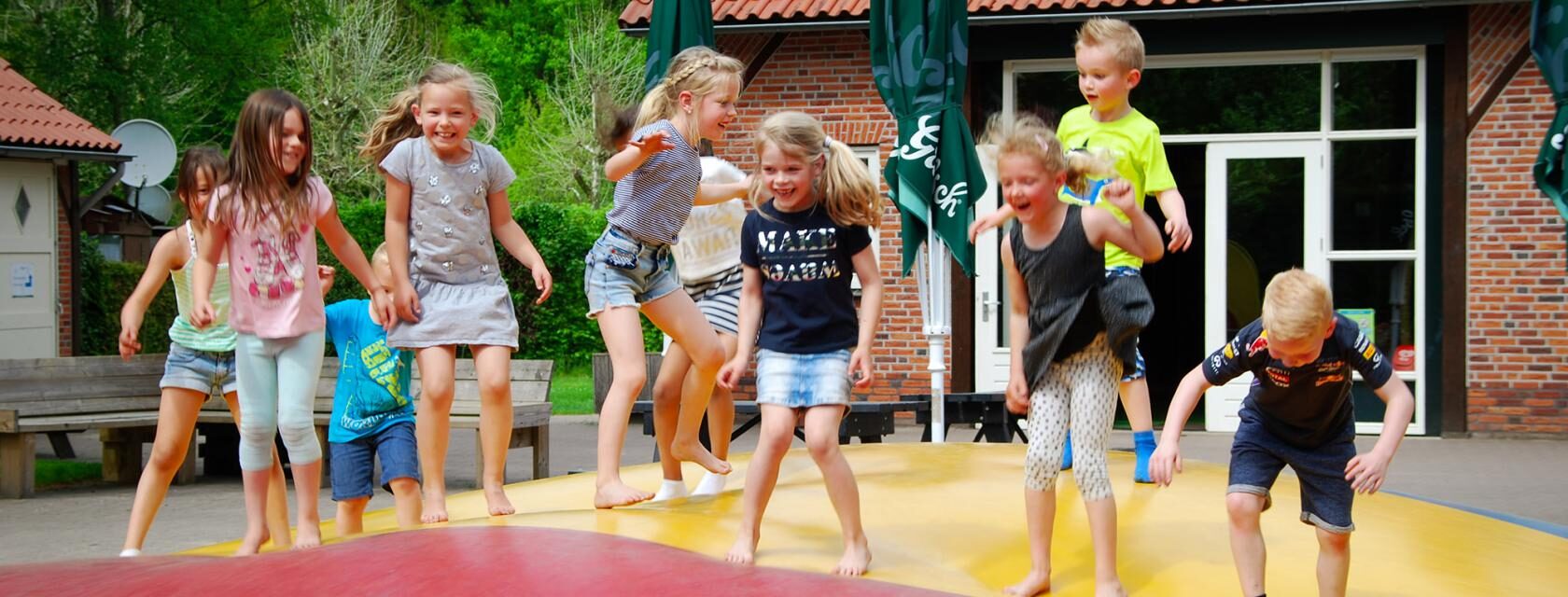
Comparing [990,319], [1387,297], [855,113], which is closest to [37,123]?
[855,113]

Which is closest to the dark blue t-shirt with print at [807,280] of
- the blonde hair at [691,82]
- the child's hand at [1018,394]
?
the child's hand at [1018,394]

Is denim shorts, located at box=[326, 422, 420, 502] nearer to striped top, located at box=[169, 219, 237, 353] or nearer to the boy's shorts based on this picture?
striped top, located at box=[169, 219, 237, 353]

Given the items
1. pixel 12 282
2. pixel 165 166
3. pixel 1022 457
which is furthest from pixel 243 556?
→ pixel 165 166

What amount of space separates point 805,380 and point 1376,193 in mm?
9686

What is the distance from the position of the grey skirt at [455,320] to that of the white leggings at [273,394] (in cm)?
35

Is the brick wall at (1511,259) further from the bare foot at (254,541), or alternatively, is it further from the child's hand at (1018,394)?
the bare foot at (254,541)

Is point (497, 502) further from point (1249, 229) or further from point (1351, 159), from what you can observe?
point (1351, 159)

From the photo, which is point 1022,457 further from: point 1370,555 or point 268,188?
point 268,188

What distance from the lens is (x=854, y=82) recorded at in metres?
13.5

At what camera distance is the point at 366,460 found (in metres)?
5.46

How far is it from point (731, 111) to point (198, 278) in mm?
1912

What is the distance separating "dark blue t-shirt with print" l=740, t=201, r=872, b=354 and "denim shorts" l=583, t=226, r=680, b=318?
0.82 metres

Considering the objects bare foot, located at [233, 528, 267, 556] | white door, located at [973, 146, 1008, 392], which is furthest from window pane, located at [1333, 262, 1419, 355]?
bare foot, located at [233, 528, 267, 556]

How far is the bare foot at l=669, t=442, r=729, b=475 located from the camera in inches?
215
